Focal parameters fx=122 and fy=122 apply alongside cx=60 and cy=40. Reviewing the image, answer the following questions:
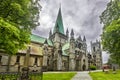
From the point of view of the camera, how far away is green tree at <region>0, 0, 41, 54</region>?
34.4ft

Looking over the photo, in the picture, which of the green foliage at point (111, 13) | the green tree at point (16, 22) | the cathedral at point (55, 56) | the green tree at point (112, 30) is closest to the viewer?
the green tree at point (16, 22)

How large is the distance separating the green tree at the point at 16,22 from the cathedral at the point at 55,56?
16340mm

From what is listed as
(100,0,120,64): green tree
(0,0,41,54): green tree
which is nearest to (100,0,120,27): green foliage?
(100,0,120,64): green tree

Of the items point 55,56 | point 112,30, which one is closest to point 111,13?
point 112,30

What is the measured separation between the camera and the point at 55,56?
145ft

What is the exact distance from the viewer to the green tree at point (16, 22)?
10.5m

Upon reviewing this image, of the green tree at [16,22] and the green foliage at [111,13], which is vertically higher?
the green foliage at [111,13]

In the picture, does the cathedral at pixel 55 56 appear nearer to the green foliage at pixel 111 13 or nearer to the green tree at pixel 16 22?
the green tree at pixel 16 22

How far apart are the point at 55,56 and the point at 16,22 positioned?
3067 centimetres

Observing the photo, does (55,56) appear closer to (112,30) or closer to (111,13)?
(111,13)

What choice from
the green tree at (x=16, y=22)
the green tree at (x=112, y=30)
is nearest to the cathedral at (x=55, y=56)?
the green tree at (x=16, y=22)

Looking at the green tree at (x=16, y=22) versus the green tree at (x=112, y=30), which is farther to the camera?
the green tree at (x=112, y=30)

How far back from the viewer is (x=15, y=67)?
30875mm

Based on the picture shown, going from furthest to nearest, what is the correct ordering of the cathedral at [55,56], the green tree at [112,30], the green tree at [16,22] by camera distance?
the cathedral at [55,56], the green tree at [112,30], the green tree at [16,22]
